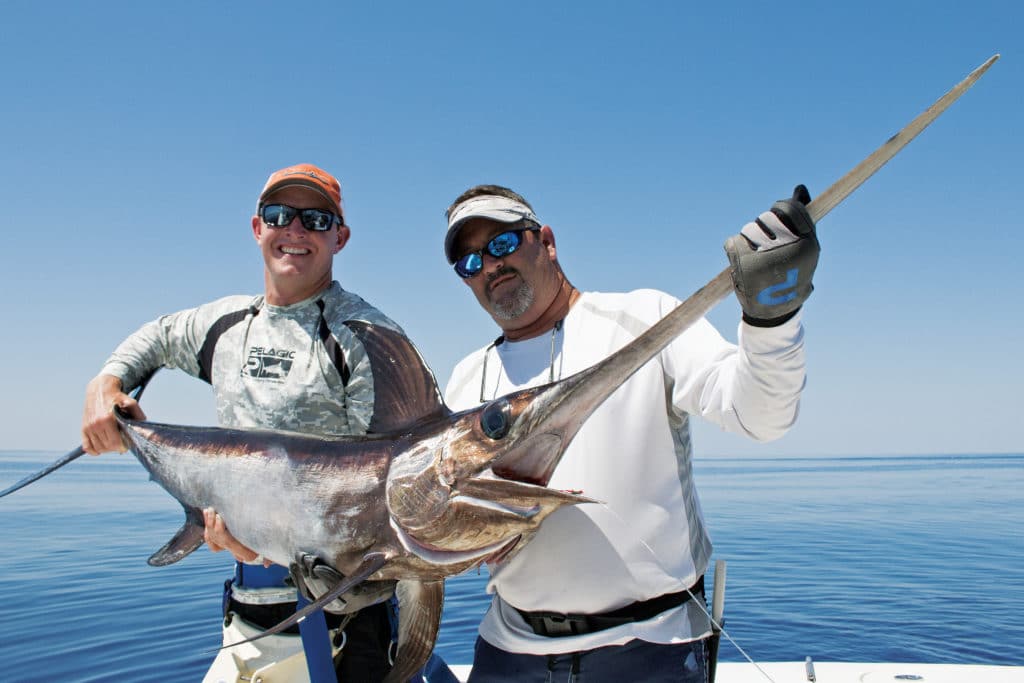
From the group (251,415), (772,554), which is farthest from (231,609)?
(772,554)

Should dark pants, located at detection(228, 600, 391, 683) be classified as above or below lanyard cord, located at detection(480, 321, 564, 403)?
below

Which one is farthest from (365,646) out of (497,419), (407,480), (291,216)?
(291,216)

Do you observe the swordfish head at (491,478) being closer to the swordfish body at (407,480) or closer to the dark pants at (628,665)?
the swordfish body at (407,480)

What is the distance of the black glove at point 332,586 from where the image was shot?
6.53 ft

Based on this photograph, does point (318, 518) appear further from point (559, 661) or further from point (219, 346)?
point (219, 346)

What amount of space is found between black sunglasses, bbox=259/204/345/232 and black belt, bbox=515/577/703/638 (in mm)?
1787

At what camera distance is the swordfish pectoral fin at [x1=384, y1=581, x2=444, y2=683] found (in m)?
1.95

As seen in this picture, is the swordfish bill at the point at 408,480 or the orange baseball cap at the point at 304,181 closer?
the swordfish bill at the point at 408,480

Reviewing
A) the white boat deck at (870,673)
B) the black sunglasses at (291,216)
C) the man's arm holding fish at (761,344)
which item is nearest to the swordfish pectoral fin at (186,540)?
the black sunglasses at (291,216)

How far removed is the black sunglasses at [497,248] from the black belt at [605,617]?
135cm

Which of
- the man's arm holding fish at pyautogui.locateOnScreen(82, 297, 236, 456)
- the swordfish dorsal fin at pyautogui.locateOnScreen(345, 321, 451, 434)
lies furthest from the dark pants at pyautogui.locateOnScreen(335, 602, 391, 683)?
the man's arm holding fish at pyautogui.locateOnScreen(82, 297, 236, 456)

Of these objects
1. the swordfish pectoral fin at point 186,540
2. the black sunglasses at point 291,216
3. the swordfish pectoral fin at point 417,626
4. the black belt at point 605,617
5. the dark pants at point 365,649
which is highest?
the black sunglasses at point 291,216

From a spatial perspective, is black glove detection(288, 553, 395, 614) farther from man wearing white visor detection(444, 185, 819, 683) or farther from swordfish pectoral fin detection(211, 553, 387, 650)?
man wearing white visor detection(444, 185, 819, 683)

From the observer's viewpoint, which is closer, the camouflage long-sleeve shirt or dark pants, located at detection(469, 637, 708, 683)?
dark pants, located at detection(469, 637, 708, 683)
